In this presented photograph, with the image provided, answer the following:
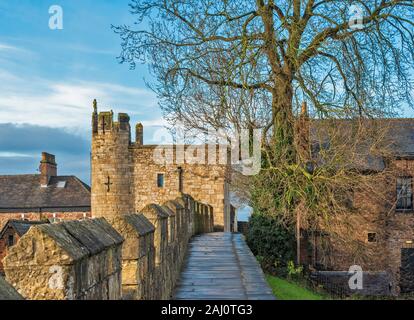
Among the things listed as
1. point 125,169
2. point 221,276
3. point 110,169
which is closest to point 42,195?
point 110,169

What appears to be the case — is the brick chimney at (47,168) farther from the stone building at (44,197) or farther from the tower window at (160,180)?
the tower window at (160,180)

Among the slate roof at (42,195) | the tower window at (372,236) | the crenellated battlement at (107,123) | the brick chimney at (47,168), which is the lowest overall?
the tower window at (372,236)

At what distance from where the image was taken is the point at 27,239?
3.03 metres

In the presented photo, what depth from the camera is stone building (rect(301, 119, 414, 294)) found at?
86.5ft

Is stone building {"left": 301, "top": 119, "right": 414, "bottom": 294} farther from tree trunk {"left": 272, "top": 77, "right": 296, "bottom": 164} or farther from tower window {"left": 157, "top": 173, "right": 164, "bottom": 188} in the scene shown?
tree trunk {"left": 272, "top": 77, "right": 296, "bottom": 164}

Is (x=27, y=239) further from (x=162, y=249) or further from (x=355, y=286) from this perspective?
(x=355, y=286)

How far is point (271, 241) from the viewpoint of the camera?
59.5 ft

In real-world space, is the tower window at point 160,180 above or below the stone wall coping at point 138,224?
above

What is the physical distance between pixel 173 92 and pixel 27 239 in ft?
46.4

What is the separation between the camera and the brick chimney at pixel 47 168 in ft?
164

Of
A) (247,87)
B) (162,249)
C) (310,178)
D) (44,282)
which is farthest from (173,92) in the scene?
(44,282)

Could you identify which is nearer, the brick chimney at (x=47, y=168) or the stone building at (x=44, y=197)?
the stone building at (x=44, y=197)

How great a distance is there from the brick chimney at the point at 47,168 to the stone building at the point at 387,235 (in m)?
30.3

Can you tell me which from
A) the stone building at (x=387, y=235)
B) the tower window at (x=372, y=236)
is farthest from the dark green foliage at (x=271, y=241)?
the tower window at (x=372, y=236)
